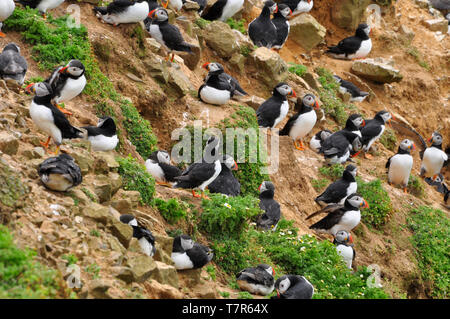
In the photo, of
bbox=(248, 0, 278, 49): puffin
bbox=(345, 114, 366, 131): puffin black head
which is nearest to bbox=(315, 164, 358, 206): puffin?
bbox=(345, 114, 366, 131): puffin black head

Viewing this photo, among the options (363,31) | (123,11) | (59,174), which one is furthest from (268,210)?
(363,31)

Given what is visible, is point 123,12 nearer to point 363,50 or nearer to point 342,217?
point 342,217

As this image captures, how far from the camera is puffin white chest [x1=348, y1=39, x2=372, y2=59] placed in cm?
1847

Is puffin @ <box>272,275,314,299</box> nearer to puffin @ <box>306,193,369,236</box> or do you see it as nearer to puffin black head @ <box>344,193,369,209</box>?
puffin @ <box>306,193,369,236</box>

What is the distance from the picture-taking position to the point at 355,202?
1184 centimetres

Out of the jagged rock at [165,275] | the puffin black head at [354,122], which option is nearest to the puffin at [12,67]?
the jagged rock at [165,275]

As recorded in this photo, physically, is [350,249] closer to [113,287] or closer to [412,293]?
[412,293]

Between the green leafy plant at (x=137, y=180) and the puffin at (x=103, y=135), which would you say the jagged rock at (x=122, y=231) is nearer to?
the green leafy plant at (x=137, y=180)

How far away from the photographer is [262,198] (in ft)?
35.2

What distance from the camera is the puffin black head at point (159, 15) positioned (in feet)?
39.7

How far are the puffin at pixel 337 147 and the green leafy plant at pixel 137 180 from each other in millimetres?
6051
